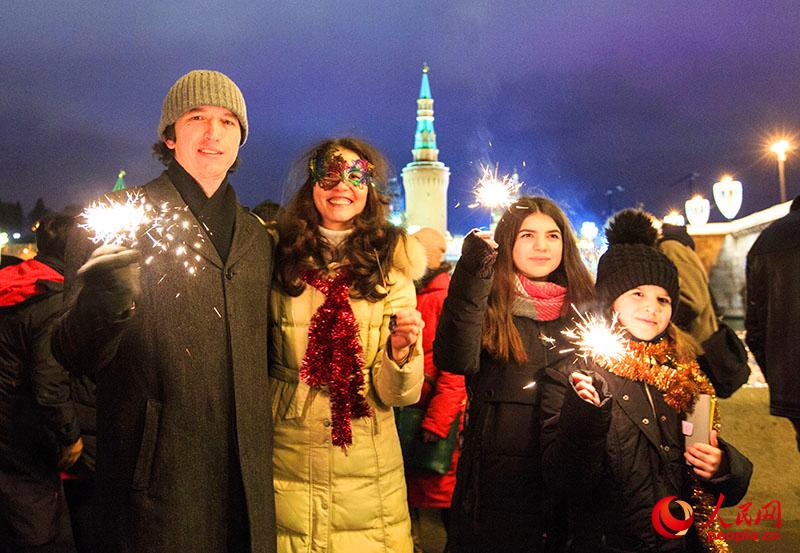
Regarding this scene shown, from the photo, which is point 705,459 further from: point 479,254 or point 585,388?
point 479,254

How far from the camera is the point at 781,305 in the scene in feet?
11.6

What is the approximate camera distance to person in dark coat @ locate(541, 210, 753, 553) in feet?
8.22

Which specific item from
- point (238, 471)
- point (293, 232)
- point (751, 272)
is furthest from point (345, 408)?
point (751, 272)

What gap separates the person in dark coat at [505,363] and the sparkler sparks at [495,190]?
0.13m

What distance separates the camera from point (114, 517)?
229 centimetres

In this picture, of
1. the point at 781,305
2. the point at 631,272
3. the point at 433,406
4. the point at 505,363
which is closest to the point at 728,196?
the point at 781,305

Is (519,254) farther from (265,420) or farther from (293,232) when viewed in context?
(265,420)

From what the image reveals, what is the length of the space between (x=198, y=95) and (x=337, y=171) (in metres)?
0.68

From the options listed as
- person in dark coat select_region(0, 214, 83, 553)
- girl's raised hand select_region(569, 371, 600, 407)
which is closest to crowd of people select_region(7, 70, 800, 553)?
girl's raised hand select_region(569, 371, 600, 407)

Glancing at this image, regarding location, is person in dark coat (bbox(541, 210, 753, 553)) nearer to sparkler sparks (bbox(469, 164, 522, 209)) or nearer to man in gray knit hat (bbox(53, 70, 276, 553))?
sparkler sparks (bbox(469, 164, 522, 209))

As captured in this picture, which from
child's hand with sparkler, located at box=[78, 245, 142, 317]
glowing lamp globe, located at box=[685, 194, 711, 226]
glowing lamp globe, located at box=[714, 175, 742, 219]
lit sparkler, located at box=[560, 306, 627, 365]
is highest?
glowing lamp globe, located at box=[685, 194, 711, 226]

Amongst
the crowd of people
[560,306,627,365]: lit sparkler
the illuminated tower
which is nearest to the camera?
the crowd of people

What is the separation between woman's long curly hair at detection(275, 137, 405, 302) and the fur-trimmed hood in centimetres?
3

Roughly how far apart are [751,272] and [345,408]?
270cm
